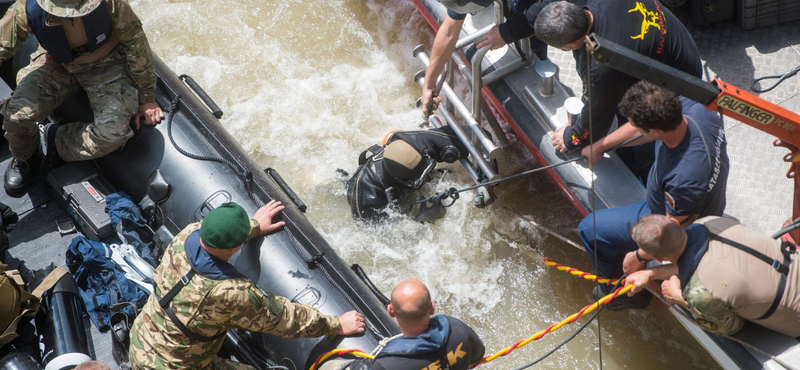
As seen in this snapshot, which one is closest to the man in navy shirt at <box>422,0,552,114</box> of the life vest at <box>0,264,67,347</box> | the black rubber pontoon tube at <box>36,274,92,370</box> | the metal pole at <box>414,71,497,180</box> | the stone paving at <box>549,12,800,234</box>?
the metal pole at <box>414,71,497,180</box>

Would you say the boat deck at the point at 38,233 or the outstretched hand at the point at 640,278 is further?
the boat deck at the point at 38,233

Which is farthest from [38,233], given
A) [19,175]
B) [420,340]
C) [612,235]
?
[612,235]

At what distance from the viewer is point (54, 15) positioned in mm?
3016

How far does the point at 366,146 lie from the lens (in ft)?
14.1

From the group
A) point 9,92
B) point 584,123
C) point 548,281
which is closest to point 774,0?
point 584,123

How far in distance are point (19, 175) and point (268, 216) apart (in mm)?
1549

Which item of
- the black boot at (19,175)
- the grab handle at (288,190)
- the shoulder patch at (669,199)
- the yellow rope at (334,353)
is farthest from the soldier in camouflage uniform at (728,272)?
the black boot at (19,175)

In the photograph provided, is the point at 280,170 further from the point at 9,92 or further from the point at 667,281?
the point at 667,281

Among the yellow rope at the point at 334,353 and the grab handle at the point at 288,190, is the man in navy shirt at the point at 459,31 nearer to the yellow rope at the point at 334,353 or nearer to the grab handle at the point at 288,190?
Result: the grab handle at the point at 288,190

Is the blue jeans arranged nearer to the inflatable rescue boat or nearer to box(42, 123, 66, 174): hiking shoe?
the inflatable rescue boat

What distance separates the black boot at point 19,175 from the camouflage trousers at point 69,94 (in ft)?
0.45

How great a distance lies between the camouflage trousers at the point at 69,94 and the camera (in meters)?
3.24

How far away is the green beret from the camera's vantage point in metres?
2.46

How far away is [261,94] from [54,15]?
1718mm
